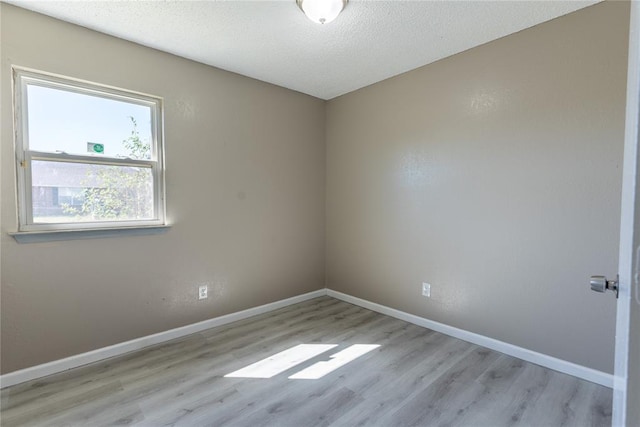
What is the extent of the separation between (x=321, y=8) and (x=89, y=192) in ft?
7.09

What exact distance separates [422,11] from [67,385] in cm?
350

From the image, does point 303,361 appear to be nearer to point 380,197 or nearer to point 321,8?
point 380,197

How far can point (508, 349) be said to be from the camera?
95.0 inches

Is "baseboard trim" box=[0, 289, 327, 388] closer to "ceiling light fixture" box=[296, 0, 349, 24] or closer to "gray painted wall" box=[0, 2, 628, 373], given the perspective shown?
Result: "gray painted wall" box=[0, 2, 628, 373]

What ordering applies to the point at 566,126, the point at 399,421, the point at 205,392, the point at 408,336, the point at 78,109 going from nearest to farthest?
1. the point at 399,421
2. the point at 205,392
3. the point at 566,126
4. the point at 78,109
5. the point at 408,336

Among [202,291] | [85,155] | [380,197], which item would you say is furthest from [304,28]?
[202,291]

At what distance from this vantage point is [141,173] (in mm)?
2561

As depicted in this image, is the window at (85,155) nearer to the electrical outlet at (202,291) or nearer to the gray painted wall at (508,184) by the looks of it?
the electrical outlet at (202,291)

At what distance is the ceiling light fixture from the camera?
187 cm

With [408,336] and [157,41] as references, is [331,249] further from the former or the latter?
[157,41]

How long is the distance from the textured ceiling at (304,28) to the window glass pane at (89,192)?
106 centimetres

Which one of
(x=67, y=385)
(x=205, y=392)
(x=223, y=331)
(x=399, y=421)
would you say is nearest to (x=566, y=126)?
(x=399, y=421)

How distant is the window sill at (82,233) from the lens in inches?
80.1

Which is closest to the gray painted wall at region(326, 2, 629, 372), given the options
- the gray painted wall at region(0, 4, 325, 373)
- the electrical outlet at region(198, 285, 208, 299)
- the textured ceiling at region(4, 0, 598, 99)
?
the textured ceiling at region(4, 0, 598, 99)
